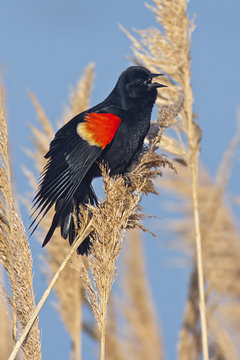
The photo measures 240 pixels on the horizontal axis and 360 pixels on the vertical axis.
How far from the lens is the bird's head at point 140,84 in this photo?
113 inches

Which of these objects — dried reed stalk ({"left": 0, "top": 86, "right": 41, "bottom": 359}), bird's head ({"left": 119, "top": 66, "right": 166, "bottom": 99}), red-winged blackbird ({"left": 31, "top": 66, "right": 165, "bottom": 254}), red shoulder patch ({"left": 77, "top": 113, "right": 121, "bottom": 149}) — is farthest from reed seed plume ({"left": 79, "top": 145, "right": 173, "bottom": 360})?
bird's head ({"left": 119, "top": 66, "right": 166, "bottom": 99})

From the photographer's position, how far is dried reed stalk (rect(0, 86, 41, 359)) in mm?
1729

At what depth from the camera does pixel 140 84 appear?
2.88 metres

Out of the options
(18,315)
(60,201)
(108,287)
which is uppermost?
(60,201)

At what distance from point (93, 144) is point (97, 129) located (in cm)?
7

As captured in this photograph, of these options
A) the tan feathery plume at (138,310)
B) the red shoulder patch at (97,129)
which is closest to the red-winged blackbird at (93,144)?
the red shoulder patch at (97,129)

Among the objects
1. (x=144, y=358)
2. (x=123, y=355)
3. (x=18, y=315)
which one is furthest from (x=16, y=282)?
(x=144, y=358)

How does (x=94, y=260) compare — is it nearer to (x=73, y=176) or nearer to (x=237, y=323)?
(x=73, y=176)

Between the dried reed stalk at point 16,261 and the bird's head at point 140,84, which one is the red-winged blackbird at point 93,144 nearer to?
the bird's head at point 140,84

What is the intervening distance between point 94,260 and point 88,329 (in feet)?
A: 6.12

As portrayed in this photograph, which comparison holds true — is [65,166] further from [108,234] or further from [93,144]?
[108,234]

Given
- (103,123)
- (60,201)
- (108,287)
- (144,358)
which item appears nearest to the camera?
(108,287)

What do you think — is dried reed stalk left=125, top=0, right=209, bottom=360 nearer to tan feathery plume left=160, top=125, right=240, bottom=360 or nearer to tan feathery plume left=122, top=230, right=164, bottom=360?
tan feathery plume left=160, top=125, right=240, bottom=360

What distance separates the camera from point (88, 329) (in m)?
3.54
